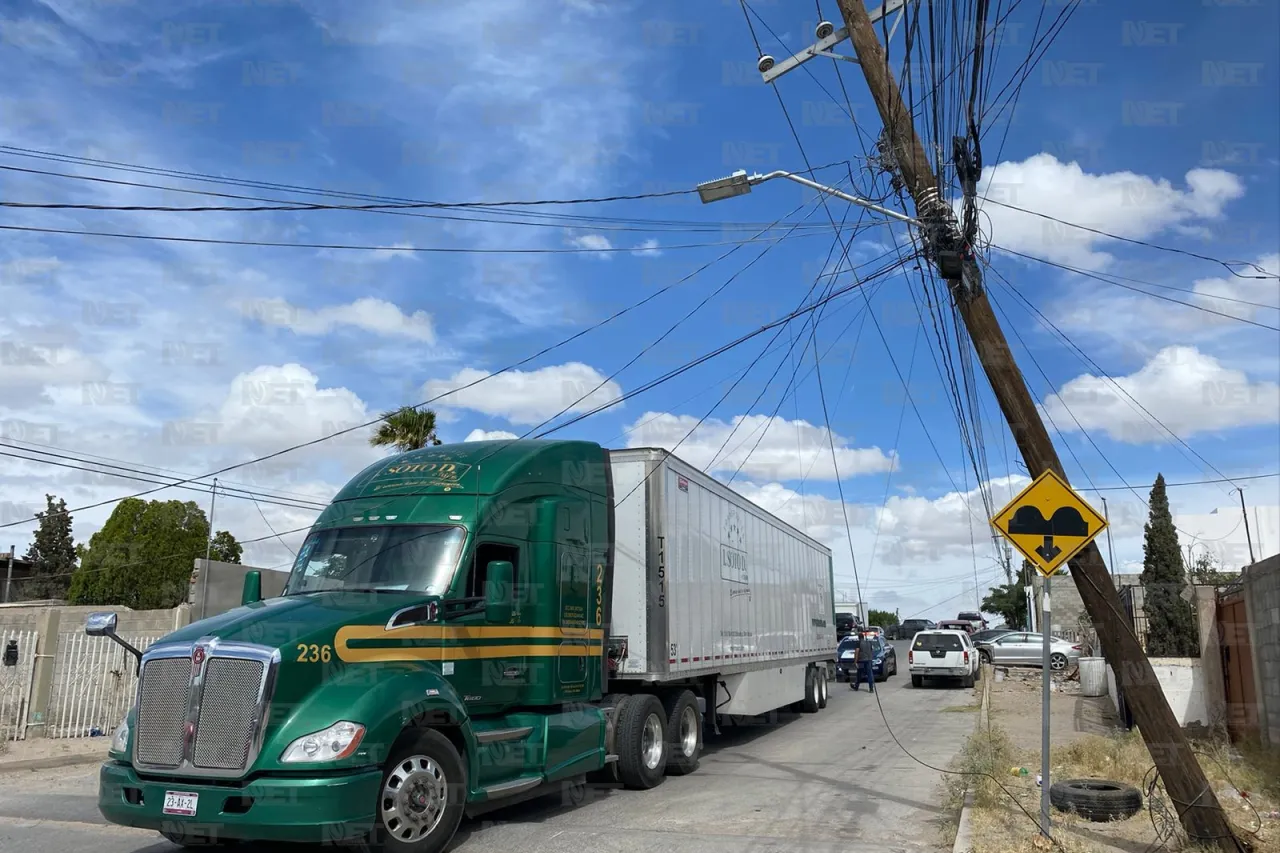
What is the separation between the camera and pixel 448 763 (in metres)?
7.38

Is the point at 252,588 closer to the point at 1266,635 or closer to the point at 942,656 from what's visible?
the point at 1266,635

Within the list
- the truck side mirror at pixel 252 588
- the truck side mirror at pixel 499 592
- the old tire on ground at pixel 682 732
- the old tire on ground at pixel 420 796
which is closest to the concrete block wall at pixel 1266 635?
the old tire on ground at pixel 682 732

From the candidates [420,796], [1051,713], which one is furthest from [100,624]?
[1051,713]

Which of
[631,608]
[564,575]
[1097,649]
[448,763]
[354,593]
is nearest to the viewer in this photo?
[448,763]

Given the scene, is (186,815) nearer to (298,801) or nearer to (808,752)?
(298,801)

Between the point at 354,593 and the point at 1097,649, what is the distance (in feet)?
84.3

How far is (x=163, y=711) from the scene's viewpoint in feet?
22.4

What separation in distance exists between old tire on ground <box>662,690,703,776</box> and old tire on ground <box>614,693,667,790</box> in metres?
0.18

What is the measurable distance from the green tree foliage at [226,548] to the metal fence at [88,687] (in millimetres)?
40285

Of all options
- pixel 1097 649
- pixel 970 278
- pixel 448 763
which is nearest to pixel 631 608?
pixel 448 763

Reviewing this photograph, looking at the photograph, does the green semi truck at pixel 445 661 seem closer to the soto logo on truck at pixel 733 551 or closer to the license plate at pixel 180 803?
the license plate at pixel 180 803

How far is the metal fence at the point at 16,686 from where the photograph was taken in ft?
44.9

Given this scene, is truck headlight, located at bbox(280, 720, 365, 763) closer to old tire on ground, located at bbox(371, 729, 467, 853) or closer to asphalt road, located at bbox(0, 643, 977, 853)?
old tire on ground, located at bbox(371, 729, 467, 853)

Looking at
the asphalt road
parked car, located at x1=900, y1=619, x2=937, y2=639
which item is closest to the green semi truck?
the asphalt road
